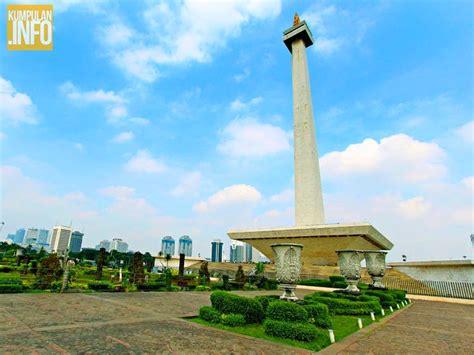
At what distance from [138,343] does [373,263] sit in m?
16.2

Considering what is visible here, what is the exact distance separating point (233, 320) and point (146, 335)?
2630 mm

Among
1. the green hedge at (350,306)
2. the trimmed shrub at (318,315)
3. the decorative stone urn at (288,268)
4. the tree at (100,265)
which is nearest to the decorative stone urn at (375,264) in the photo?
the green hedge at (350,306)

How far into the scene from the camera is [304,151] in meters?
44.6

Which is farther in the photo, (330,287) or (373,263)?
(330,287)

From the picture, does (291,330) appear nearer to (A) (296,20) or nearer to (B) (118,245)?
(A) (296,20)

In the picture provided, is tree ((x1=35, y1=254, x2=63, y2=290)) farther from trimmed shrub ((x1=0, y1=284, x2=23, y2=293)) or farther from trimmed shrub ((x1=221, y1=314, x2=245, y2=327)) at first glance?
trimmed shrub ((x1=221, y1=314, x2=245, y2=327))

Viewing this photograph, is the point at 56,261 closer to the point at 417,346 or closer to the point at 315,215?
the point at 417,346

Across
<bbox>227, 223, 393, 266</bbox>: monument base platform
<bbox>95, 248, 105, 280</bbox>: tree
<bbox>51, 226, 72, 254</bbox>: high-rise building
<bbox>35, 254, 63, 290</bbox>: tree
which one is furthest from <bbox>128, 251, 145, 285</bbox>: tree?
<bbox>51, 226, 72, 254</bbox>: high-rise building

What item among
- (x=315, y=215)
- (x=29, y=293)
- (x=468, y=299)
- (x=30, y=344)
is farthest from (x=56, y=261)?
(x=315, y=215)

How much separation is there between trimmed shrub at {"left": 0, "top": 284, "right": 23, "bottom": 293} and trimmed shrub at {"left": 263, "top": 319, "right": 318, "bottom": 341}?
556 inches

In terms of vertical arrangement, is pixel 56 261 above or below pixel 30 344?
above

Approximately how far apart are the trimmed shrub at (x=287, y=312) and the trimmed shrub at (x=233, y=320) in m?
1.01

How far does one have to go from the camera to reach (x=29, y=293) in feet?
48.8

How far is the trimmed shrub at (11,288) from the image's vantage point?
46.9 feet
